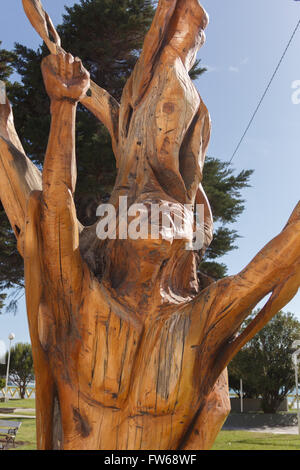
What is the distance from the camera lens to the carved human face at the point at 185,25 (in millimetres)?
2451

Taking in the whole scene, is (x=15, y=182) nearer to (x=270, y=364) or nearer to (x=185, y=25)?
(x=185, y=25)

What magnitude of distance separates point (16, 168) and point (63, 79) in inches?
25.2

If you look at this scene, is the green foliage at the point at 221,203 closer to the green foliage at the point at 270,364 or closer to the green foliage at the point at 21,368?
the green foliage at the point at 270,364

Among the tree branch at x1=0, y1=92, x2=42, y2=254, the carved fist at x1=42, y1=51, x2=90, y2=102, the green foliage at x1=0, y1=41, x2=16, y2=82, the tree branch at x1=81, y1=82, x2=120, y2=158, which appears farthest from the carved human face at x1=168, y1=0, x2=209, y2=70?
the green foliage at x1=0, y1=41, x2=16, y2=82

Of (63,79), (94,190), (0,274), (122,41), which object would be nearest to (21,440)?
(0,274)

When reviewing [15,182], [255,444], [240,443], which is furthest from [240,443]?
[15,182]

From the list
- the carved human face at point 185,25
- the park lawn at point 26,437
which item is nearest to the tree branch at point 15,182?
the carved human face at point 185,25

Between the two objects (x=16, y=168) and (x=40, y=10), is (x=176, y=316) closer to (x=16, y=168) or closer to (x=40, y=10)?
(x=16, y=168)

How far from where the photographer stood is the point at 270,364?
669 inches

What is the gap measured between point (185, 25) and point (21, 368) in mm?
26164

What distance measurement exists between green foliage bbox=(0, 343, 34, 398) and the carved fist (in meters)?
25.9

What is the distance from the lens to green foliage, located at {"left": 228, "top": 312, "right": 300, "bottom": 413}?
55.2 ft

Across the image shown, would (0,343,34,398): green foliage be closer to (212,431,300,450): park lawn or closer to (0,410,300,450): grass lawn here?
(0,410,300,450): grass lawn
